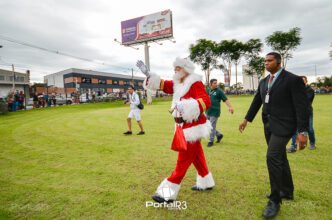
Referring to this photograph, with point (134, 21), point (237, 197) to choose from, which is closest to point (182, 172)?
point (237, 197)

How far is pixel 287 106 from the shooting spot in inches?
104

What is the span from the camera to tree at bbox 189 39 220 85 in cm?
4681

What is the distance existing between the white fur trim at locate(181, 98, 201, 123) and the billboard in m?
28.9

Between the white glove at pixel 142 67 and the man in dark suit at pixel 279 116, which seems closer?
the man in dark suit at pixel 279 116

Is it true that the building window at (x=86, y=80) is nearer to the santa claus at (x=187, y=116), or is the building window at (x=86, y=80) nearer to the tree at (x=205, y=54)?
the tree at (x=205, y=54)

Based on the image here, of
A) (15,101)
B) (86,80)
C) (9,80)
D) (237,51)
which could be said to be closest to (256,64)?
(237,51)

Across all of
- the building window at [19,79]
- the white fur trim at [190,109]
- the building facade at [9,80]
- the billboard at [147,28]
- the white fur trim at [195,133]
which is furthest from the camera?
the building window at [19,79]

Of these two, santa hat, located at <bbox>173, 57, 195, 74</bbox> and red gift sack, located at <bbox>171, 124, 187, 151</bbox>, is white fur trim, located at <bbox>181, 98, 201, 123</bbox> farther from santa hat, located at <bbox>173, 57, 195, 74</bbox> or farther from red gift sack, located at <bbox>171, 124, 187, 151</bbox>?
santa hat, located at <bbox>173, 57, 195, 74</bbox>

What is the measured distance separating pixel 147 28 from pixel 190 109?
3096 cm

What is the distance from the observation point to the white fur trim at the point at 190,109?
2689 millimetres

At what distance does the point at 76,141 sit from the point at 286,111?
Result: 20.6 feet

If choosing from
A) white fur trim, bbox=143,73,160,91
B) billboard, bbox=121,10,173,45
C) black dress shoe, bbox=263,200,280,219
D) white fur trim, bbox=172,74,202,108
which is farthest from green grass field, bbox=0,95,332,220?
billboard, bbox=121,10,173,45

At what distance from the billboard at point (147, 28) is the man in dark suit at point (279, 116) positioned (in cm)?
2879

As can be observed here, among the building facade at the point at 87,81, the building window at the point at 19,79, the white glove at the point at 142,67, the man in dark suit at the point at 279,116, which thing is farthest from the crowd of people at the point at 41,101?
the building facade at the point at 87,81
